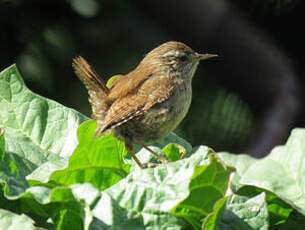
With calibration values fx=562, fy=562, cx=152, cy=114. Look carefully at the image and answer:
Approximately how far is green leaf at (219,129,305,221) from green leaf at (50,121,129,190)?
59 centimetres

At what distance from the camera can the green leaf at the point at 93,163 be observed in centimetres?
174

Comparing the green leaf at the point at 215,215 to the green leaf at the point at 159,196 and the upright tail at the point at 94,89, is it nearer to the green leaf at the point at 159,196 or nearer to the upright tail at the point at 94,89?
the green leaf at the point at 159,196

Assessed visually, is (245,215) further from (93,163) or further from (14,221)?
(14,221)

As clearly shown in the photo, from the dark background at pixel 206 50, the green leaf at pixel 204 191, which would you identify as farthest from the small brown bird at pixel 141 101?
the green leaf at pixel 204 191

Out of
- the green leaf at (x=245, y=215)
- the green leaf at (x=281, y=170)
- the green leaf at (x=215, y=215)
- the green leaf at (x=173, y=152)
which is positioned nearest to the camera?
the green leaf at (x=215, y=215)

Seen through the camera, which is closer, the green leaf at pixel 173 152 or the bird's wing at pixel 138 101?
the green leaf at pixel 173 152

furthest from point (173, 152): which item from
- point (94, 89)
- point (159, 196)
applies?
point (94, 89)

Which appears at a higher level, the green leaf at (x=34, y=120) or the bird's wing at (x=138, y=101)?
the green leaf at (x=34, y=120)

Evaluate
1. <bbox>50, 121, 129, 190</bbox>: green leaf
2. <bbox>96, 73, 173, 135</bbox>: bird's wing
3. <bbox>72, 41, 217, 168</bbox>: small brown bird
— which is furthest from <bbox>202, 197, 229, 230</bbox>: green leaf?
<bbox>96, 73, 173, 135</bbox>: bird's wing

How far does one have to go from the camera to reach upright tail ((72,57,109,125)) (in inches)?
111

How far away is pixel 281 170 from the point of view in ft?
7.79

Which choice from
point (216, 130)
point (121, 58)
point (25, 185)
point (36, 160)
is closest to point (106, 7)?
point (121, 58)

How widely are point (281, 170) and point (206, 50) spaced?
174cm

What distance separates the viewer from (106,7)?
158 inches
